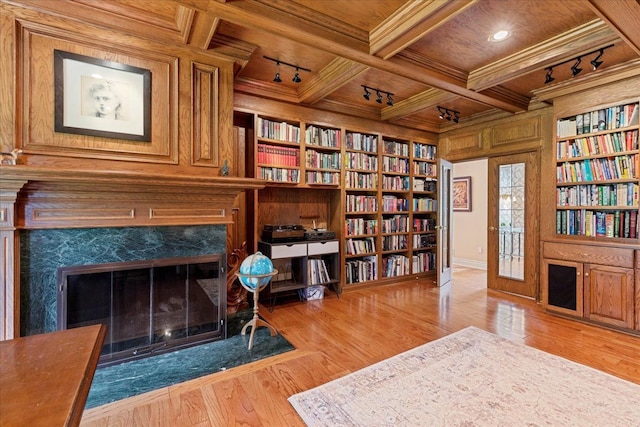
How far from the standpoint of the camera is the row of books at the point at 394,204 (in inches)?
185

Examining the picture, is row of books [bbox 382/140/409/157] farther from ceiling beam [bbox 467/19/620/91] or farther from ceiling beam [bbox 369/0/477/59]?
ceiling beam [bbox 369/0/477/59]

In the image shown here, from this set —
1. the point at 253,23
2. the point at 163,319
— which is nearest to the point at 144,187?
the point at 163,319

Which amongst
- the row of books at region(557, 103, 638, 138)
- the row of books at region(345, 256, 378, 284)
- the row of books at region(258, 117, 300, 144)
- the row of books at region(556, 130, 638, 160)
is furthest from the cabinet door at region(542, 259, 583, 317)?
the row of books at region(258, 117, 300, 144)

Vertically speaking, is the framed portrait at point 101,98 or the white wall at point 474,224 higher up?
the framed portrait at point 101,98

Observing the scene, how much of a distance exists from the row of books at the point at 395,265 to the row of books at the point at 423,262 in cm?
17

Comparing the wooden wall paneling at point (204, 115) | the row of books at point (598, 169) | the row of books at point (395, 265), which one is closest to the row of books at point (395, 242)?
the row of books at point (395, 265)

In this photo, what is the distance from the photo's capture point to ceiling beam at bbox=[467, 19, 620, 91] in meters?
2.39

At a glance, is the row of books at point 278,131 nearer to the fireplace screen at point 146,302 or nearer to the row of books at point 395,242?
the fireplace screen at point 146,302

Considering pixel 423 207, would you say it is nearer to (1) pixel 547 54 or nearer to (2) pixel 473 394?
(1) pixel 547 54

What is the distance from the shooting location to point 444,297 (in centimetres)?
410

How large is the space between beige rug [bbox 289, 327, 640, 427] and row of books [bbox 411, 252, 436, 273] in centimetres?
255

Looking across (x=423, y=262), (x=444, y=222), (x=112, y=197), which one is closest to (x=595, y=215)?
(x=444, y=222)

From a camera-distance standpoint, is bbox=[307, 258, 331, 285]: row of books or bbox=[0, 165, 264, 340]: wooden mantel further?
bbox=[307, 258, 331, 285]: row of books

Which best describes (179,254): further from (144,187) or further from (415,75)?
(415,75)
